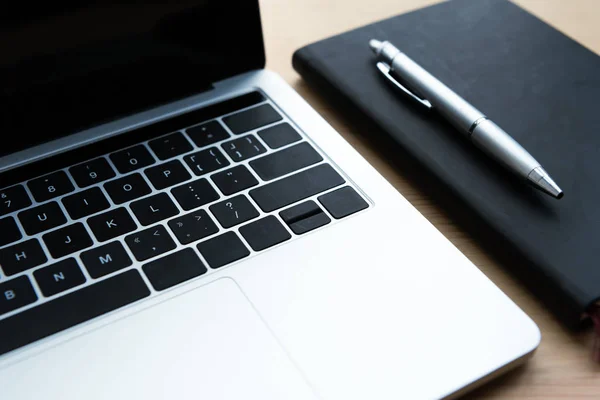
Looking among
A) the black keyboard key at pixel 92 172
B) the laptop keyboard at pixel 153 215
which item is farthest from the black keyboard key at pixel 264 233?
the black keyboard key at pixel 92 172

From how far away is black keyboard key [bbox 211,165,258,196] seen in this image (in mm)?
413

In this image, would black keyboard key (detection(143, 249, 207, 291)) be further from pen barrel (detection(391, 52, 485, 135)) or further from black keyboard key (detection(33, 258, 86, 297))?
pen barrel (detection(391, 52, 485, 135))

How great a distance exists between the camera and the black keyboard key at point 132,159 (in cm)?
43

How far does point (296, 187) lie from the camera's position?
0.41 metres

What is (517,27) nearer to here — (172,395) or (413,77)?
(413,77)

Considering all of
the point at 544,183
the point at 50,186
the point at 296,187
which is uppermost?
the point at 50,186

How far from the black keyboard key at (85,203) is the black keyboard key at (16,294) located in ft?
0.19

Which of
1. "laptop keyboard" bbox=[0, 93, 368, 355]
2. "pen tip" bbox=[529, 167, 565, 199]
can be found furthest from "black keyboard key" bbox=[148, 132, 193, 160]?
"pen tip" bbox=[529, 167, 565, 199]

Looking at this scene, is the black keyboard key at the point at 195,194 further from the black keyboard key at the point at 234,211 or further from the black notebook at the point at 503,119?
the black notebook at the point at 503,119

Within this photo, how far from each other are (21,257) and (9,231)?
0.09 ft

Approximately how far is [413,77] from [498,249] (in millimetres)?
164

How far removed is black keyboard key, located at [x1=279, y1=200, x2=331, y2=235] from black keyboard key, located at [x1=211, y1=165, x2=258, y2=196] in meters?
0.04

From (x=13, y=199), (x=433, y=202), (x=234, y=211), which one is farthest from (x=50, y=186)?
(x=433, y=202)

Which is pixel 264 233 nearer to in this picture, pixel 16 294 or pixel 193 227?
pixel 193 227
